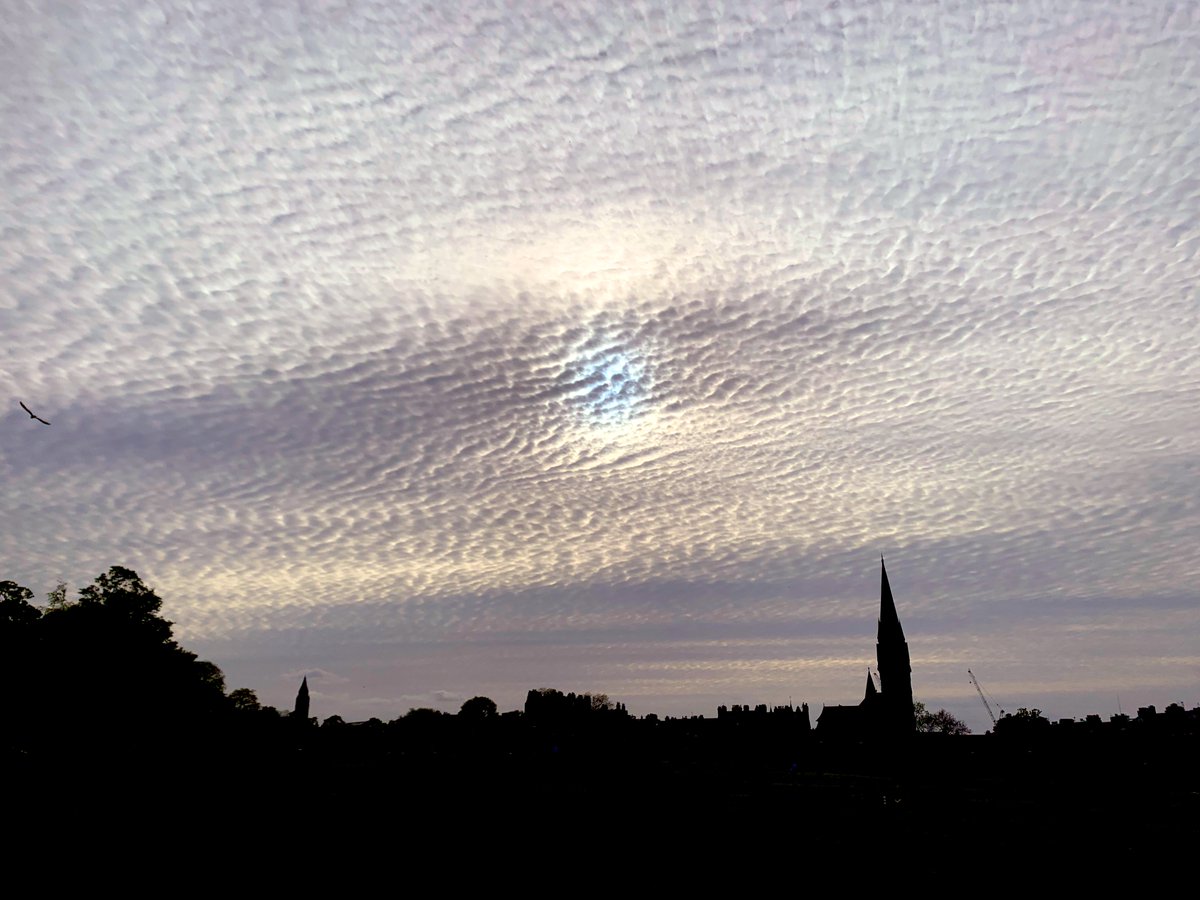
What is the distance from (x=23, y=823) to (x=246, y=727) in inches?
1951

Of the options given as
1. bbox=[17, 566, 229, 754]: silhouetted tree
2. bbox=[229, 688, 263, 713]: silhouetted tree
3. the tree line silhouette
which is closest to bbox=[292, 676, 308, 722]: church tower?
bbox=[229, 688, 263, 713]: silhouetted tree

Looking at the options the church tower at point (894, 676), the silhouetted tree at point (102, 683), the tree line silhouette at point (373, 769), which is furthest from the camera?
the church tower at point (894, 676)

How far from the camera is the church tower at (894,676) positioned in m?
129

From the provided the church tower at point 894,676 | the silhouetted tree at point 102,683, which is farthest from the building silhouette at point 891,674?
the silhouetted tree at point 102,683

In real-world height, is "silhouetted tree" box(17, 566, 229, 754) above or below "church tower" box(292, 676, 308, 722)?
below

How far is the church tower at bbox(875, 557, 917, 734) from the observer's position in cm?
12912

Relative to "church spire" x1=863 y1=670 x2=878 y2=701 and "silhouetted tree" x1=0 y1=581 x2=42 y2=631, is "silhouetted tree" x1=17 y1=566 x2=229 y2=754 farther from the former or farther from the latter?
"church spire" x1=863 y1=670 x2=878 y2=701

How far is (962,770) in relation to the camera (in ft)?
395

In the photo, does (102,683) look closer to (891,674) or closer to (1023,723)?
(891,674)

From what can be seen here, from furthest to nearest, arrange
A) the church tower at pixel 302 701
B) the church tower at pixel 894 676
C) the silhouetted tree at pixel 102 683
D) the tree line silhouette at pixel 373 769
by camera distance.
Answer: the church tower at pixel 302 701 → the church tower at pixel 894 676 → the silhouetted tree at pixel 102 683 → the tree line silhouette at pixel 373 769

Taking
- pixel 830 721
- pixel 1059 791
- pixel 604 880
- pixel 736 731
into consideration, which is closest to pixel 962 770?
pixel 1059 791

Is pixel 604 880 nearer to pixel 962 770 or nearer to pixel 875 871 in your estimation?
pixel 875 871

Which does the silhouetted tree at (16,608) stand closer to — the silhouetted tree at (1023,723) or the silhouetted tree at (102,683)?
the silhouetted tree at (102,683)

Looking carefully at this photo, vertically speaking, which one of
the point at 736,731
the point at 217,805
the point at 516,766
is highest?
the point at 736,731
